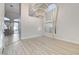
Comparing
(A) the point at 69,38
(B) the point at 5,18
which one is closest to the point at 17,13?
(B) the point at 5,18

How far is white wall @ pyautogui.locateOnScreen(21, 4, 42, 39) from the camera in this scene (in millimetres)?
1436

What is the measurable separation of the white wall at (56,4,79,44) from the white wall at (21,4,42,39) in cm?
22

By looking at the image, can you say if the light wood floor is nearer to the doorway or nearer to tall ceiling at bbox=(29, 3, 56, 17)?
the doorway

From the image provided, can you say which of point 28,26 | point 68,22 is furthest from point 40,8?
point 68,22

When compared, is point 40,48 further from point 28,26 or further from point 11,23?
point 11,23

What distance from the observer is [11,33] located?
1.41m

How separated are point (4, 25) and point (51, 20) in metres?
0.50

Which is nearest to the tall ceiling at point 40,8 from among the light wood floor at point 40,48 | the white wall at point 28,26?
the white wall at point 28,26

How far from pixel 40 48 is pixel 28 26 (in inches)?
10.5

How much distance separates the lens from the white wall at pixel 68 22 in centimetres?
142

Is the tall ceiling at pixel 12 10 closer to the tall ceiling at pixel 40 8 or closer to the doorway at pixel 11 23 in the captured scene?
the doorway at pixel 11 23

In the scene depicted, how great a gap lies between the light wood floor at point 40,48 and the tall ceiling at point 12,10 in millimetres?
278

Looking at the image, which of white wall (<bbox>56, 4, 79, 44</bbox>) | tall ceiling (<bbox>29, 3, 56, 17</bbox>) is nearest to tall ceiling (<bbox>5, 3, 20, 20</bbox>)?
tall ceiling (<bbox>29, 3, 56, 17</bbox>)

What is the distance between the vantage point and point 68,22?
144 cm
